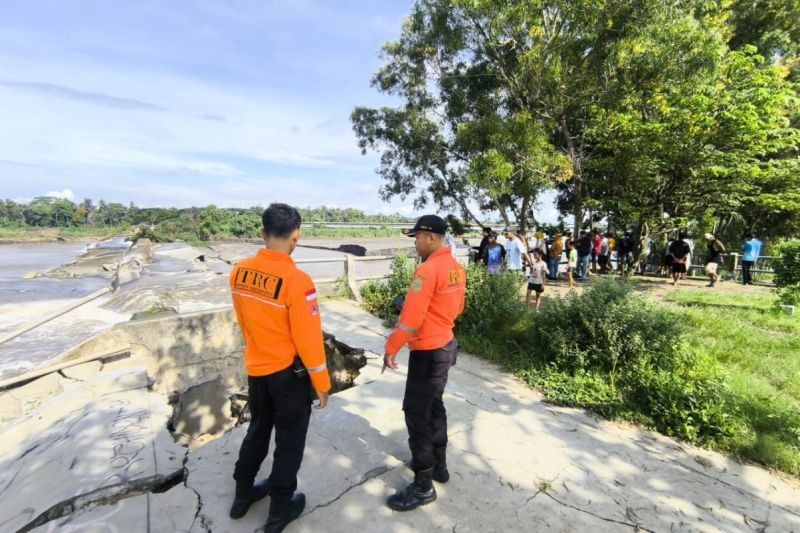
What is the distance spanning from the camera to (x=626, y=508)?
8.20 feet

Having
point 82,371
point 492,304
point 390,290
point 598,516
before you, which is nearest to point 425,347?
point 598,516

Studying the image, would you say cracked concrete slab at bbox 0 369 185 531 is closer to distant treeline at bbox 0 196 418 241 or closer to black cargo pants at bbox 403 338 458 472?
black cargo pants at bbox 403 338 458 472

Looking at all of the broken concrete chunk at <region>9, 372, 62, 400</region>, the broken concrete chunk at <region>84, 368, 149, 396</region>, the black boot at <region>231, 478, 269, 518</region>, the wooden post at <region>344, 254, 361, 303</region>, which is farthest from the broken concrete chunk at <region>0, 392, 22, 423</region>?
the wooden post at <region>344, 254, 361, 303</region>

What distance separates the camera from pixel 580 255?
11.1 meters

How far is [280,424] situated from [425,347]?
958 mm

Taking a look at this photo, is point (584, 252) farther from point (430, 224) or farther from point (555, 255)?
point (430, 224)

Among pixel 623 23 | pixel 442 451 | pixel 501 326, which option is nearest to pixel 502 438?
pixel 442 451

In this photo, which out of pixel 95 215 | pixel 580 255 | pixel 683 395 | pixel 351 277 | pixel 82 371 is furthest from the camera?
pixel 95 215

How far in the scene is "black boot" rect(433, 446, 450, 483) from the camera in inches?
101

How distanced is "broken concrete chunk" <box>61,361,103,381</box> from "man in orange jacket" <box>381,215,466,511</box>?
14.3ft

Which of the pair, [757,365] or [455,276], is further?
[757,365]

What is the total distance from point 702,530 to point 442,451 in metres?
1.67

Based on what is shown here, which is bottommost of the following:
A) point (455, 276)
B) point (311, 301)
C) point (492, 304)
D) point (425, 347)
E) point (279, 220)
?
point (492, 304)

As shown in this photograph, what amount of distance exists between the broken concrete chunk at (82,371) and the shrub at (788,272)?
10789 millimetres
